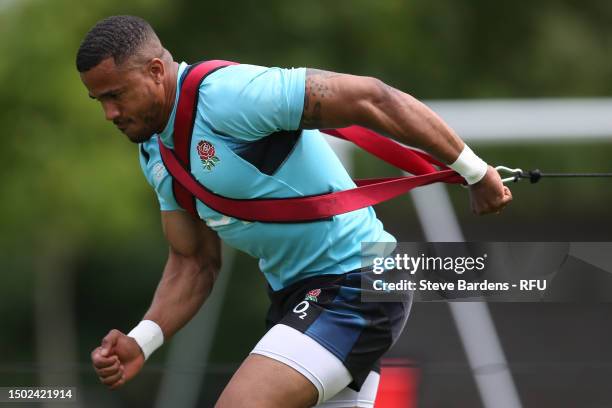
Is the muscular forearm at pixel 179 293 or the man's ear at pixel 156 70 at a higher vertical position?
the man's ear at pixel 156 70

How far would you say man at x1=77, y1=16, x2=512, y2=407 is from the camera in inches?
158

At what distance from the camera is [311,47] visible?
11.6m

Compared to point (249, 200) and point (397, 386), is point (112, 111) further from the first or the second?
point (397, 386)

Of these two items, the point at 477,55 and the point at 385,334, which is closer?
the point at 385,334

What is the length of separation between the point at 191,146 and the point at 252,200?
0.27 m

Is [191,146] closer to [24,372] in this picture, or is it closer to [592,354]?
[24,372]

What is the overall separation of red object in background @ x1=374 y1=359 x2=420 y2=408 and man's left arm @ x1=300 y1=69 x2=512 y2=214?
1.57 metres

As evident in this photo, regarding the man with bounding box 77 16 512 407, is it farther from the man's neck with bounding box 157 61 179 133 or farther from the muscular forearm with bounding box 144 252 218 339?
the muscular forearm with bounding box 144 252 218 339

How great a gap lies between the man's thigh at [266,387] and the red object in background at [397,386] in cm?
126

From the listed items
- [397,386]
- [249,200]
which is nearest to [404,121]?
[249,200]

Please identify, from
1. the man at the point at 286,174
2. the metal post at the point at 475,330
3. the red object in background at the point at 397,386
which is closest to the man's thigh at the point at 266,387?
the man at the point at 286,174

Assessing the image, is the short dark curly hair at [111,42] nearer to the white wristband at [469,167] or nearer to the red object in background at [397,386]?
the white wristband at [469,167]

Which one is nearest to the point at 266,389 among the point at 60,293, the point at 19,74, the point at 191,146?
the point at 191,146

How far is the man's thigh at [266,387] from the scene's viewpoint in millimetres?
4000
